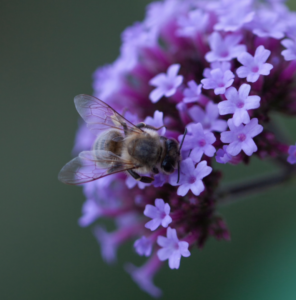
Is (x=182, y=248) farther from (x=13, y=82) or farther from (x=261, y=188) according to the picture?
(x=13, y=82)

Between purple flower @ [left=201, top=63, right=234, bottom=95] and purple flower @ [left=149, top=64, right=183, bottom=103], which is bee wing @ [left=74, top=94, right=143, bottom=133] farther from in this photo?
purple flower @ [left=201, top=63, right=234, bottom=95]

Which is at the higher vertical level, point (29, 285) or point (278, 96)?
point (278, 96)

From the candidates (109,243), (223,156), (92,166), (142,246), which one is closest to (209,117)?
(223,156)

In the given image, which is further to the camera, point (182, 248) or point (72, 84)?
point (72, 84)

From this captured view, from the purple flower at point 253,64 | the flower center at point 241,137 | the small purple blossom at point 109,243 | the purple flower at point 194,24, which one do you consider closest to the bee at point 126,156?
the flower center at point 241,137

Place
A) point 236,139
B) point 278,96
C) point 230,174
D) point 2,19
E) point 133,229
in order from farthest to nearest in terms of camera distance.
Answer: point 2,19, point 230,174, point 133,229, point 278,96, point 236,139

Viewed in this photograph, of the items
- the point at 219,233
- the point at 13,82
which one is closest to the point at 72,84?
the point at 13,82

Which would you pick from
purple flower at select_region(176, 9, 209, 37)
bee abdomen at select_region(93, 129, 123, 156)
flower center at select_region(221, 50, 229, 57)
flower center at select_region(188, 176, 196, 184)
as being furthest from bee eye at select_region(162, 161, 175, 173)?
purple flower at select_region(176, 9, 209, 37)
